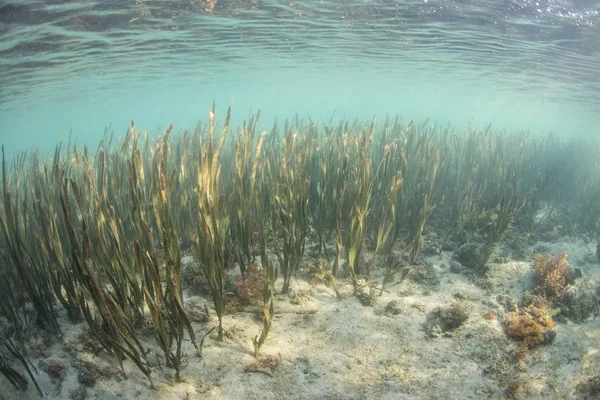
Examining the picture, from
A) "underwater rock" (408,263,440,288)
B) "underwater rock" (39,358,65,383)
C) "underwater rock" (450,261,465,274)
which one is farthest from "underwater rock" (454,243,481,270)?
"underwater rock" (39,358,65,383)

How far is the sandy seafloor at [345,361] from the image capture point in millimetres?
3209

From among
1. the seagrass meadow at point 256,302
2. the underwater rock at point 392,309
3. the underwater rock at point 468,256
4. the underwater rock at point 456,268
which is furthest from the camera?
the underwater rock at point 468,256

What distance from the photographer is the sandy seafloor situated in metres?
3.21

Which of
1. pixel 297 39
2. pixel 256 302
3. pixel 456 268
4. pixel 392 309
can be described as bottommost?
pixel 456 268

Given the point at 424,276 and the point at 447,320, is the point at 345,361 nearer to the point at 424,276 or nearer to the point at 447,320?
the point at 447,320

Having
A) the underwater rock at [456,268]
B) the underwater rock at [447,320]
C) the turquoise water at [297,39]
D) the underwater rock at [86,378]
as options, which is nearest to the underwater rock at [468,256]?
the underwater rock at [456,268]

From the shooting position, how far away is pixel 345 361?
3609mm

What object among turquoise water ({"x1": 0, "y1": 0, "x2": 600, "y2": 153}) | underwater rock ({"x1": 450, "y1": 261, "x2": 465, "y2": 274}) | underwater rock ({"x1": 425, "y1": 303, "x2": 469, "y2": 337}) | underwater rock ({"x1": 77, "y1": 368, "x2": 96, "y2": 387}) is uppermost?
turquoise water ({"x1": 0, "y1": 0, "x2": 600, "y2": 153})

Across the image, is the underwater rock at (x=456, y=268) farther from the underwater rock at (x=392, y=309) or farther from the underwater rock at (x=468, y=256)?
the underwater rock at (x=392, y=309)

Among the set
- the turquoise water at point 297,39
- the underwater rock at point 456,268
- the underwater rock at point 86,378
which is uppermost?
the turquoise water at point 297,39

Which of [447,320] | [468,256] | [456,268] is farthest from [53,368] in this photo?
[468,256]

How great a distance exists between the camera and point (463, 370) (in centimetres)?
361

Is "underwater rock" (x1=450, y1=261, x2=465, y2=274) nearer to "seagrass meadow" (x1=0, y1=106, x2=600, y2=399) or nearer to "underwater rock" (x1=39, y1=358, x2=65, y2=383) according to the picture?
"seagrass meadow" (x1=0, y1=106, x2=600, y2=399)

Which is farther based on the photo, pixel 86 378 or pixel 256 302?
pixel 256 302
